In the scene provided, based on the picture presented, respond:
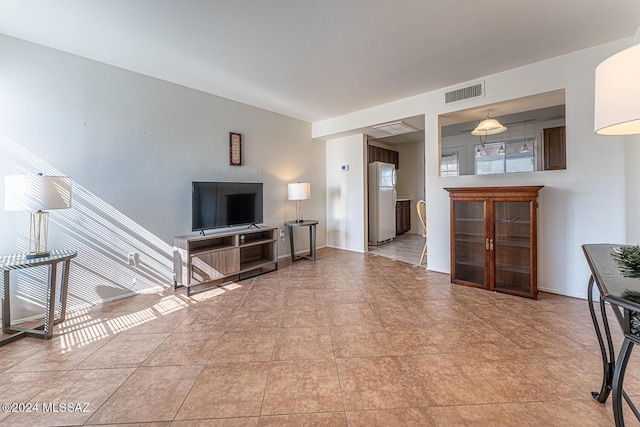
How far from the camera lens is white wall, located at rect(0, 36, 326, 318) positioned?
94.5 inches

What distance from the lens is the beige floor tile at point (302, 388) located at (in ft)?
4.65

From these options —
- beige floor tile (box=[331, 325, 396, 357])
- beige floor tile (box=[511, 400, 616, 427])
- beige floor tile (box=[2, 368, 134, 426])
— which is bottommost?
beige floor tile (box=[2, 368, 134, 426])

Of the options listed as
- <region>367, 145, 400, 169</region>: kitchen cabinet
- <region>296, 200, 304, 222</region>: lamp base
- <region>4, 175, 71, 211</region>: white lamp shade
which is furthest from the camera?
<region>367, 145, 400, 169</region>: kitchen cabinet

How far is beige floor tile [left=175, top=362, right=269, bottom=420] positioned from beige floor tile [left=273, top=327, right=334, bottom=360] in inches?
7.5

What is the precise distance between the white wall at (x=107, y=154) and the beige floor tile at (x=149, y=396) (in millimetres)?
1752

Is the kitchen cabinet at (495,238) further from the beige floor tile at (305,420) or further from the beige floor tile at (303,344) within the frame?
the beige floor tile at (305,420)

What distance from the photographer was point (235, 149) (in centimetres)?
403

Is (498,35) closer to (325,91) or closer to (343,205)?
(325,91)

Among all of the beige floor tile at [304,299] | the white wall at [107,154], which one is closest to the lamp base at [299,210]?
the white wall at [107,154]

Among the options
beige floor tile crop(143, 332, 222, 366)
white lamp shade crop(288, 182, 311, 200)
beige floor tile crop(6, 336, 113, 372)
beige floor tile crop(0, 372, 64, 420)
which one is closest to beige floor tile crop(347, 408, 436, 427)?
beige floor tile crop(143, 332, 222, 366)

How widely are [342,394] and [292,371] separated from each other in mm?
373

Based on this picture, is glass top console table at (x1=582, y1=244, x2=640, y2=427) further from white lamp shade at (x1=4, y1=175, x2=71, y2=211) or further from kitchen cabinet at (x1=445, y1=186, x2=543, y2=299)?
white lamp shade at (x1=4, y1=175, x2=71, y2=211)

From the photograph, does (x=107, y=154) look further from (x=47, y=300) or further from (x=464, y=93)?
(x=464, y=93)

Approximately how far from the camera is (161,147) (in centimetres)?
328
